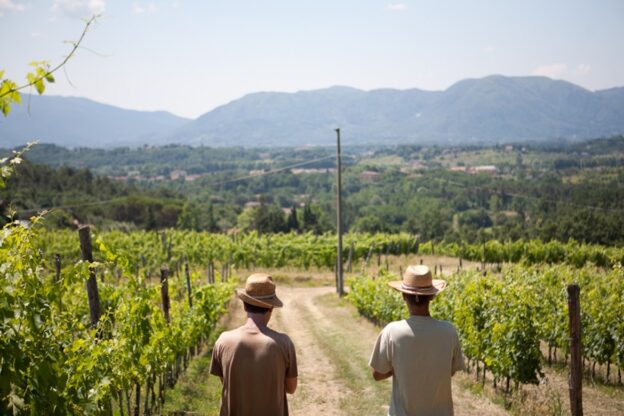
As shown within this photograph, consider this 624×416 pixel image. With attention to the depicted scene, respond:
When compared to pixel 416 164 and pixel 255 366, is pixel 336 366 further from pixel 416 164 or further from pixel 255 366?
pixel 416 164

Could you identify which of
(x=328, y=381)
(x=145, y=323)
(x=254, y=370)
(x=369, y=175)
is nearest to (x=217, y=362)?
(x=254, y=370)

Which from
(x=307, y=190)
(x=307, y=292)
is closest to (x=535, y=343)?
(x=307, y=292)

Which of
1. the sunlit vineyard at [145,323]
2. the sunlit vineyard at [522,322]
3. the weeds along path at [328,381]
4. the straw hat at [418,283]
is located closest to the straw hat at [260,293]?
the straw hat at [418,283]

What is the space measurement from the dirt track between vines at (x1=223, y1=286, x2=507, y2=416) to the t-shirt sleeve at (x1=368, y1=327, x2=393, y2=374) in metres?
4.35

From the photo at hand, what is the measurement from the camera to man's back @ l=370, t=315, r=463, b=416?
349cm

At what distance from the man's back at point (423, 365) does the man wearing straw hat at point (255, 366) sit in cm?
74

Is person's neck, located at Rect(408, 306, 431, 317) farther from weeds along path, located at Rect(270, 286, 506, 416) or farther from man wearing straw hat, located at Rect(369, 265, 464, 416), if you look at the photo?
weeds along path, located at Rect(270, 286, 506, 416)

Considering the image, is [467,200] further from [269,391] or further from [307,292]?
[269,391]

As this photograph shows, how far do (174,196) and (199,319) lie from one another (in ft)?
233

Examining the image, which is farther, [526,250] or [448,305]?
[526,250]

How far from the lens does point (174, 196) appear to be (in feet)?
260

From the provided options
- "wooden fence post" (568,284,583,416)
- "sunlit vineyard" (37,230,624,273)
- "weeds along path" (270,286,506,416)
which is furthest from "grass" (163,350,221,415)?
"sunlit vineyard" (37,230,624,273)

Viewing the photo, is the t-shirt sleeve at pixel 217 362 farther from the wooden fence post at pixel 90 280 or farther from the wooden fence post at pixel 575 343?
the wooden fence post at pixel 575 343

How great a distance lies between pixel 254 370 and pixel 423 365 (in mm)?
1115
